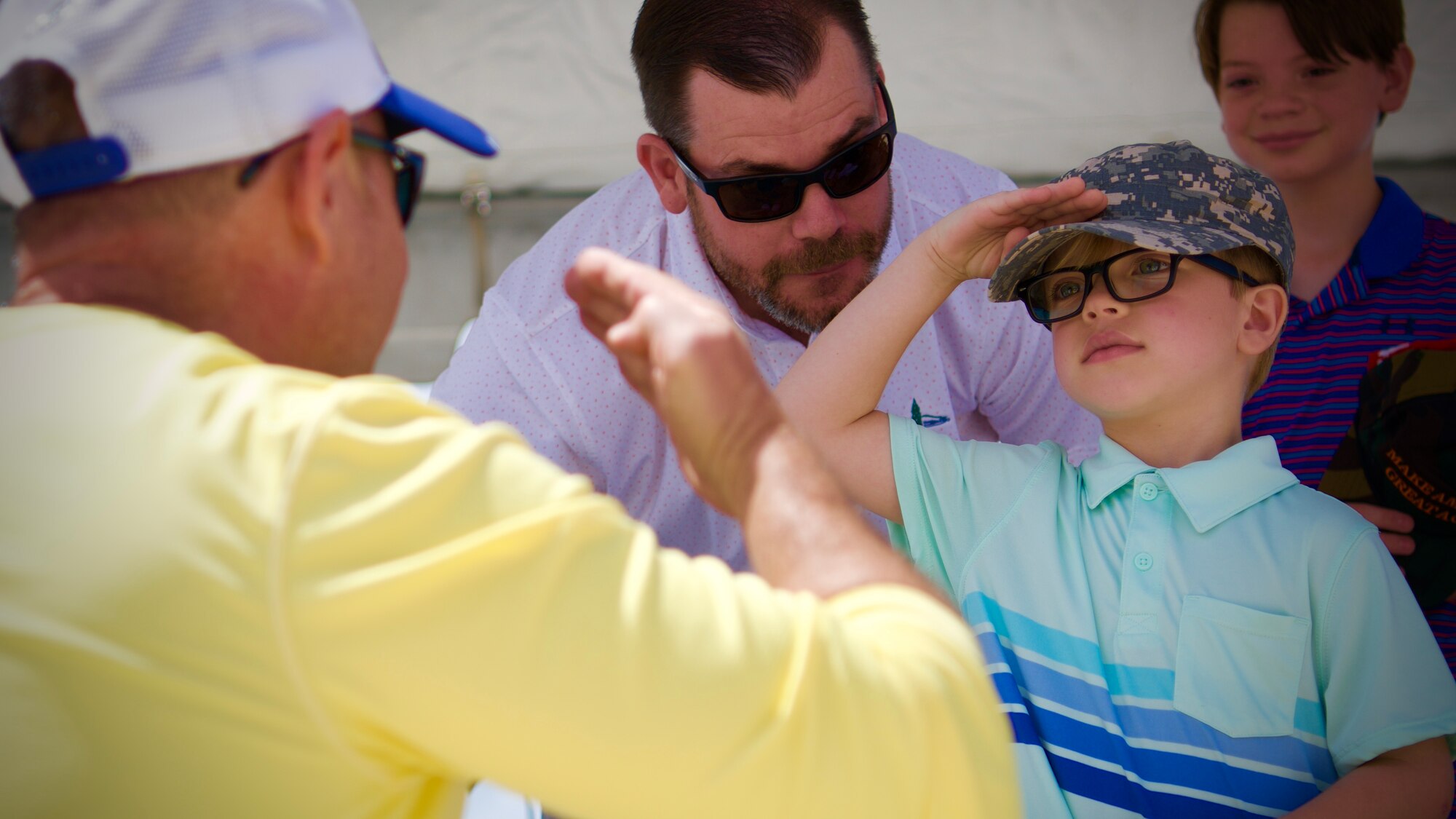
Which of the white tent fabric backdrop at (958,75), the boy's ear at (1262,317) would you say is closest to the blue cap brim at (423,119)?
the boy's ear at (1262,317)

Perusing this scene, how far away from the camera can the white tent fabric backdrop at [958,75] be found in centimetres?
293

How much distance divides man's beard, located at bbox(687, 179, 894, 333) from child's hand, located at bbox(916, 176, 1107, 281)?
0.34 meters

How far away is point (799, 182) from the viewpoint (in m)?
2.06

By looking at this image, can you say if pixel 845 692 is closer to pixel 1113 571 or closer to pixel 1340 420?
pixel 1113 571

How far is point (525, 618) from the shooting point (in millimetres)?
689

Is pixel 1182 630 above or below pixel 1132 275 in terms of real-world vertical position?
below

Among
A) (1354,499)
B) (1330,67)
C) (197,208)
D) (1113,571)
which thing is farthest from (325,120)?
(1330,67)

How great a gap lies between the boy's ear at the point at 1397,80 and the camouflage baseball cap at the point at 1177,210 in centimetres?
114

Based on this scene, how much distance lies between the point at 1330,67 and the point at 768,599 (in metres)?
2.34

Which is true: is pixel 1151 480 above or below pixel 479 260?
above

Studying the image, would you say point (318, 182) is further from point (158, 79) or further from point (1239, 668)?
point (1239, 668)

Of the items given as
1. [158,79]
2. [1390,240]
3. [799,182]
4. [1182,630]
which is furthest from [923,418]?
[158,79]

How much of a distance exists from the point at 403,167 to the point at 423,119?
0.18 feet

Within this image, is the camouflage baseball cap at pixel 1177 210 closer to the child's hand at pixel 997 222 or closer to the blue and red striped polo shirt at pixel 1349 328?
the child's hand at pixel 997 222
